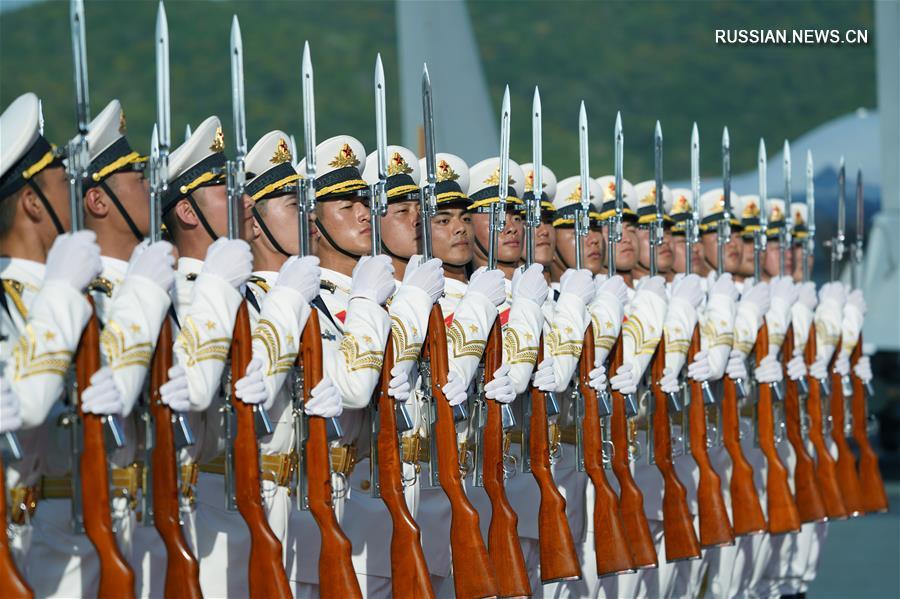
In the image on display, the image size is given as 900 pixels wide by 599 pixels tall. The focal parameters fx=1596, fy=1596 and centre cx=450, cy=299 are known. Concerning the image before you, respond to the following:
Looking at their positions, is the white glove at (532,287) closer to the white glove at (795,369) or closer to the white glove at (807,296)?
the white glove at (795,369)

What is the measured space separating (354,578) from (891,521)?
33.5ft

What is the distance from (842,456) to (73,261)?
20.4ft

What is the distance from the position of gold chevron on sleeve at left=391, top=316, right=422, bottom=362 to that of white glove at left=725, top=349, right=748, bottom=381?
3.11 m

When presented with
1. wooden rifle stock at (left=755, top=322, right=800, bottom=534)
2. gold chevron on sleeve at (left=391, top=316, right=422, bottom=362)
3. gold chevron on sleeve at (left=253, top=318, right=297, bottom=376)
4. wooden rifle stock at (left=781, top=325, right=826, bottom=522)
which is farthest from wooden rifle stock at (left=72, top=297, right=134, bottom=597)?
wooden rifle stock at (left=781, top=325, right=826, bottom=522)

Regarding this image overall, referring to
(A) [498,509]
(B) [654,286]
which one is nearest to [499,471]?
(A) [498,509]

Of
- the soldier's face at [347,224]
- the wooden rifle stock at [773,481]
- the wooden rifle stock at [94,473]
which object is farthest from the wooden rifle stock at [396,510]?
the wooden rifle stock at [773,481]

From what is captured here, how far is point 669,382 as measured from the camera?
7.08 meters

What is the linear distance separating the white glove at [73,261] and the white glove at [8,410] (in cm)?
28

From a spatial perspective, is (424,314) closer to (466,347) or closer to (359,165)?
(466,347)

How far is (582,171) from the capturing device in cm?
651

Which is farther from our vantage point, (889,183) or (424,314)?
(889,183)

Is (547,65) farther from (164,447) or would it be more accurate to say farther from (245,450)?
(164,447)

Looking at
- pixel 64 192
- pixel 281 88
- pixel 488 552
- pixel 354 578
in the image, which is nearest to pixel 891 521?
pixel 488 552

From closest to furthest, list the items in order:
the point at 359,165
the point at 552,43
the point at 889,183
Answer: the point at 359,165
the point at 889,183
the point at 552,43
